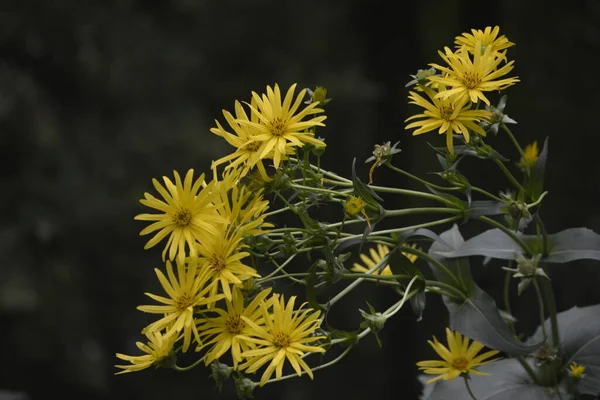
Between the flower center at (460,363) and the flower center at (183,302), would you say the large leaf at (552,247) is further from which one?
the flower center at (183,302)

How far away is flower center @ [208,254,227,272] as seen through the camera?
1.99ft

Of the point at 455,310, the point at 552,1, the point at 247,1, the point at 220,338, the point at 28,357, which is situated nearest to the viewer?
the point at 220,338

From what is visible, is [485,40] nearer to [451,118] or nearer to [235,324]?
[451,118]

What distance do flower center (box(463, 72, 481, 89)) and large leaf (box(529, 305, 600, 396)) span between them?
1.00 ft

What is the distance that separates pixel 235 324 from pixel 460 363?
Answer: 0.82 feet

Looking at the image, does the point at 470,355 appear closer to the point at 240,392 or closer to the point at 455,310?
the point at 455,310

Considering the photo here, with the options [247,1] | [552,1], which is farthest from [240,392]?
[247,1]

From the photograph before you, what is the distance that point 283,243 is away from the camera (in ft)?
2.15

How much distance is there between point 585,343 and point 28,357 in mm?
1695

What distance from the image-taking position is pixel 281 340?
0.60 meters

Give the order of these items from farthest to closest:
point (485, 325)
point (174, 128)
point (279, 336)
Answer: point (174, 128)
point (485, 325)
point (279, 336)

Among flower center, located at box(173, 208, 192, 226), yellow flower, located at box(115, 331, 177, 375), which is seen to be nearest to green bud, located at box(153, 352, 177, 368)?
yellow flower, located at box(115, 331, 177, 375)

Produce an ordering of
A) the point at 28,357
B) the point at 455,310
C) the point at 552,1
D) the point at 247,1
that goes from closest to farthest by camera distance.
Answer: the point at 455,310 < the point at 552,1 < the point at 28,357 < the point at 247,1

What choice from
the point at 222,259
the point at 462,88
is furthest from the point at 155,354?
the point at 462,88
